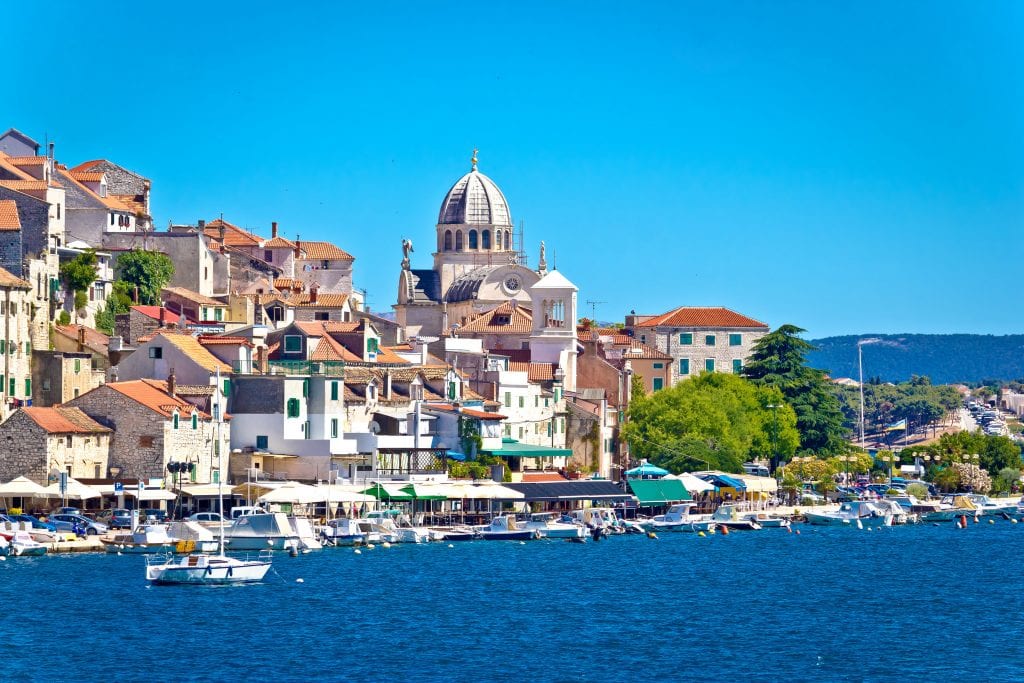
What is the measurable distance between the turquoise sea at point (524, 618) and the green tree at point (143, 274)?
104 ft

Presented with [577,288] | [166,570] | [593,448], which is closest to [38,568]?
[166,570]

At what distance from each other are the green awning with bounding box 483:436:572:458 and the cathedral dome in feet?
172

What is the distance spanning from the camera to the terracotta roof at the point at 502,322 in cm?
14138

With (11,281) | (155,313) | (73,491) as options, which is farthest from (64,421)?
(155,313)

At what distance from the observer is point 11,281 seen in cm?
10119

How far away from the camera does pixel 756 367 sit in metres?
152

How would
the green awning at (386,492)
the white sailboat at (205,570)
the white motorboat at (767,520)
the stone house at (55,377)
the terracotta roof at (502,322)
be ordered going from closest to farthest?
the white sailboat at (205,570)
the green awning at (386,492)
the stone house at (55,377)
the white motorboat at (767,520)
the terracotta roof at (502,322)

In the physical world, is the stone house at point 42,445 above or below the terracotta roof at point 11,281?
below

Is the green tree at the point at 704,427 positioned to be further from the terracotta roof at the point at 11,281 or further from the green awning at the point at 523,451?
the terracotta roof at the point at 11,281

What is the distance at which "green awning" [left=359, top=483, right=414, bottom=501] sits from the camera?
97.9 metres

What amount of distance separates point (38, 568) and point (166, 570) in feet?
21.4

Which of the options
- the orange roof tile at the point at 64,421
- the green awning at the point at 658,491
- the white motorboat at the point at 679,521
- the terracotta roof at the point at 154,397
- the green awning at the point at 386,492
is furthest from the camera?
the green awning at the point at 658,491

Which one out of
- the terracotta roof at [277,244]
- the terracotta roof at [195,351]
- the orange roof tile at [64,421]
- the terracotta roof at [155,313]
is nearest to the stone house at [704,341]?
the terracotta roof at [277,244]

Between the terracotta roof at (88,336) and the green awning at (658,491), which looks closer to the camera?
the terracotta roof at (88,336)
